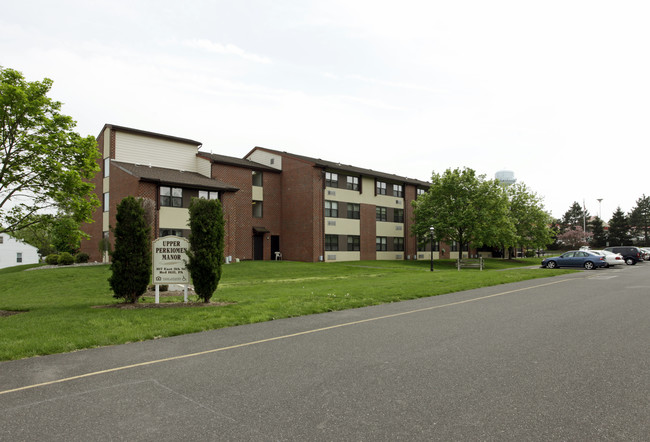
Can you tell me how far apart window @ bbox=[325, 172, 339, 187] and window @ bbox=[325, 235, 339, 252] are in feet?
16.5

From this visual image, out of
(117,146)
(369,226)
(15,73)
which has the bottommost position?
(369,226)

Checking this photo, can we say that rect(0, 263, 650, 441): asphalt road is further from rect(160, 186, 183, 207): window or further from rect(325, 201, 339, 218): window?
rect(325, 201, 339, 218): window

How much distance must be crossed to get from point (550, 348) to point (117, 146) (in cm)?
3513

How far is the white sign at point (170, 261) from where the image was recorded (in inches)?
508

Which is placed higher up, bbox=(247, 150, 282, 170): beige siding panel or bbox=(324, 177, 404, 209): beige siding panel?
bbox=(247, 150, 282, 170): beige siding panel

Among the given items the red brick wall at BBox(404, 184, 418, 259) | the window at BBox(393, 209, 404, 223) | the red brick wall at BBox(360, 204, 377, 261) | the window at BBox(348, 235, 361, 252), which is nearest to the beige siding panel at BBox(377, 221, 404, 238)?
the window at BBox(393, 209, 404, 223)

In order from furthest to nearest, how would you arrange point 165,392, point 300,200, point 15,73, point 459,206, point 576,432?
1. point 459,206
2. point 300,200
3. point 15,73
4. point 165,392
5. point 576,432

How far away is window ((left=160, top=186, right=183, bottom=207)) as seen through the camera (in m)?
32.1

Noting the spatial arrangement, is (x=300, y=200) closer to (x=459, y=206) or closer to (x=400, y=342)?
(x=459, y=206)

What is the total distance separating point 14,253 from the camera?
2489 inches

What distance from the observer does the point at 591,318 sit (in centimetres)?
951

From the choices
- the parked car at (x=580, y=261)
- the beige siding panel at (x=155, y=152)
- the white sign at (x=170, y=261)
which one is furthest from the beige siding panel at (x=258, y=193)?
the white sign at (x=170, y=261)

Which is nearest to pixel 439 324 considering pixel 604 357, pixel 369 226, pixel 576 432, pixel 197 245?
pixel 604 357

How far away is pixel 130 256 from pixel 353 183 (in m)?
32.2
